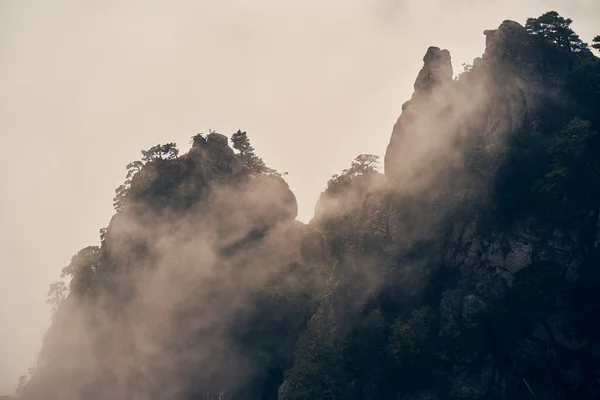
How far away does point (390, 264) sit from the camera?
62312 millimetres

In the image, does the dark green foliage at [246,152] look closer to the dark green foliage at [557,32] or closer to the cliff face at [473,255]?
the cliff face at [473,255]

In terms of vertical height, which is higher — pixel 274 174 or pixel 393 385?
pixel 274 174

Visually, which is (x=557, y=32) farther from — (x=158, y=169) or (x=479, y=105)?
(x=158, y=169)

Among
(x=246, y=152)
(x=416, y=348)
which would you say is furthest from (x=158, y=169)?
(x=416, y=348)

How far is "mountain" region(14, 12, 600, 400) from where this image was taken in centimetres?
5312

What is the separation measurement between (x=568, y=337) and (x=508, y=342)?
560 cm

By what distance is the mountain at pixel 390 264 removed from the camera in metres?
53.1

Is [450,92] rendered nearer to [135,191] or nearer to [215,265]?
[215,265]

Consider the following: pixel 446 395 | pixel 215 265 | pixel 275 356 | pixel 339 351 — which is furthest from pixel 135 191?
pixel 446 395

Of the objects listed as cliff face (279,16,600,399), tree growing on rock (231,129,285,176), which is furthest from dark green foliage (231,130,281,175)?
cliff face (279,16,600,399)

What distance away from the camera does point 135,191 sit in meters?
79.5

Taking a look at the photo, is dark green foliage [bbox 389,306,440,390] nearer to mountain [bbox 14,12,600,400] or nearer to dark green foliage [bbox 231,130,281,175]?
mountain [bbox 14,12,600,400]

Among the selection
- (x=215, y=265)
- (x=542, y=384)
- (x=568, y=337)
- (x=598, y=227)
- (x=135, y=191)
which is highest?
(x=135, y=191)

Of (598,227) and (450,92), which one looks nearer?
(598,227)
